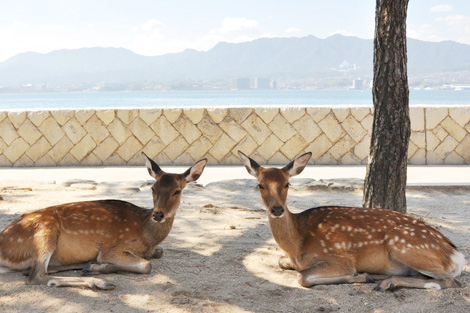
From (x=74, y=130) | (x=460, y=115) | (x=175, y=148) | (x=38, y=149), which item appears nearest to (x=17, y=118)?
(x=38, y=149)

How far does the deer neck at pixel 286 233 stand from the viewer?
3771 mm

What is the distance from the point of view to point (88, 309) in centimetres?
323

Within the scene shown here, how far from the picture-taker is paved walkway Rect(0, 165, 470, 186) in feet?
28.1

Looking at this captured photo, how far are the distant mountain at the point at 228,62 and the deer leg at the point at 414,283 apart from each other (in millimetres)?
111474

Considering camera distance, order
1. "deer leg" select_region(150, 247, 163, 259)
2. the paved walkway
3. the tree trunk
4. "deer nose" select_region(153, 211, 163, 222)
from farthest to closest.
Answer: the paved walkway → the tree trunk → "deer leg" select_region(150, 247, 163, 259) → "deer nose" select_region(153, 211, 163, 222)

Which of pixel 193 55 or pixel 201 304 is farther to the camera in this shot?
pixel 193 55

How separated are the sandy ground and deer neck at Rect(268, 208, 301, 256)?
0.76 ft

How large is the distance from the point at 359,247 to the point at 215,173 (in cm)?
564

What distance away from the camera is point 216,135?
1012 centimetres

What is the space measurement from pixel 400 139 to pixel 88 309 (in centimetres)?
359

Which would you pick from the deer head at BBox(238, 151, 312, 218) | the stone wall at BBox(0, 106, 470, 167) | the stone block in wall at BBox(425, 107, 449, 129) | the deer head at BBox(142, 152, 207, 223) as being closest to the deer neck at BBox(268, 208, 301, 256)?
the deer head at BBox(238, 151, 312, 218)

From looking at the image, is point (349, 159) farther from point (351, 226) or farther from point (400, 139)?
point (351, 226)

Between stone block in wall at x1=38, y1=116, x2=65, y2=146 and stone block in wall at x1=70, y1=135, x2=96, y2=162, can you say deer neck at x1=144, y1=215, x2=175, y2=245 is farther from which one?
stone block in wall at x1=38, y1=116, x2=65, y2=146

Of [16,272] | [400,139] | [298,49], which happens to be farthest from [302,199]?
[298,49]
